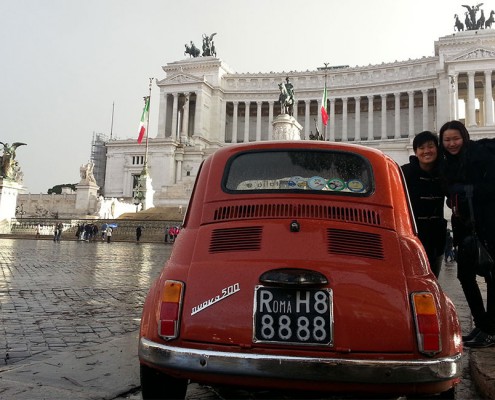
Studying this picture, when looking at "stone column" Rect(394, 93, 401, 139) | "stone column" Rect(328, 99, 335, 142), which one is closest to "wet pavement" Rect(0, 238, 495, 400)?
"stone column" Rect(394, 93, 401, 139)

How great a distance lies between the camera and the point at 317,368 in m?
2.16

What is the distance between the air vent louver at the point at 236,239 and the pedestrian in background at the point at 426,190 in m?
2.34

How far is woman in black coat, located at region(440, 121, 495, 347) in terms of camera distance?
3.93 meters

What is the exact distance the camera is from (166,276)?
2.59 m

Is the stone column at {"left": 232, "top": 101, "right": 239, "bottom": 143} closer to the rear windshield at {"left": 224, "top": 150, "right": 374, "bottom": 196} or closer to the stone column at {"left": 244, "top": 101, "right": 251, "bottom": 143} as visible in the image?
the stone column at {"left": 244, "top": 101, "right": 251, "bottom": 143}

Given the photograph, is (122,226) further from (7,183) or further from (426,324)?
(426,324)

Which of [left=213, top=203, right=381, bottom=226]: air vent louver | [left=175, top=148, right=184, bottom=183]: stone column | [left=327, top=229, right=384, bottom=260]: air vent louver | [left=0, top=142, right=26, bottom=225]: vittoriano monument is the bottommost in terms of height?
[left=327, top=229, right=384, bottom=260]: air vent louver

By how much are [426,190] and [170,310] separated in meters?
2.96

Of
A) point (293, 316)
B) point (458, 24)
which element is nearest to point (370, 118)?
point (458, 24)

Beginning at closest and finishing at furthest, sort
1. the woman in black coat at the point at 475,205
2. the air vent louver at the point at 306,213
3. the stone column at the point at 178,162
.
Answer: the air vent louver at the point at 306,213 < the woman in black coat at the point at 475,205 < the stone column at the point at 178,162

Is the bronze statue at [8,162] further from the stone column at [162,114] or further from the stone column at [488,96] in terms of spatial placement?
the stone column at [488,96]

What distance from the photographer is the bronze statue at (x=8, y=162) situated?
102ft

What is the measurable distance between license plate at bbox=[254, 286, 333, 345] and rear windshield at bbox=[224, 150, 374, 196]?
779mm

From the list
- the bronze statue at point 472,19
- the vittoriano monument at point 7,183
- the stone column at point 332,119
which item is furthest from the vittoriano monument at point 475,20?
the vittoriano monument at point 7,183
